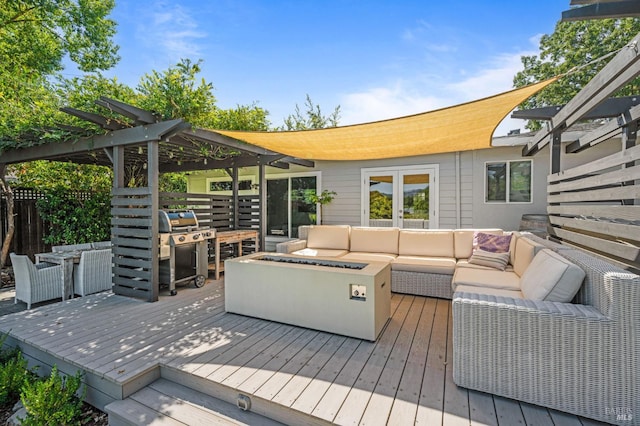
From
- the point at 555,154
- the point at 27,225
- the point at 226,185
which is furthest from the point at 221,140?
the point at 226,185

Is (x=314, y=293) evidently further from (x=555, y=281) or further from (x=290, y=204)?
(x=290, y=204)

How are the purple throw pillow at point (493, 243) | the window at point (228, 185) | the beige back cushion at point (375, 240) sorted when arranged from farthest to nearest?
1. the window at point (228, 185)
2. the beige back cushion at point (375, 240)
3. the purple throw pillow at point (493, 243)

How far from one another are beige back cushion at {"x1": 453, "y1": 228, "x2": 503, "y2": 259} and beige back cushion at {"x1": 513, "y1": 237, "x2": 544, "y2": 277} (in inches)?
26.4

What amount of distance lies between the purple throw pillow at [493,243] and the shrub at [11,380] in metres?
5.28

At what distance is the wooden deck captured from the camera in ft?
6.07

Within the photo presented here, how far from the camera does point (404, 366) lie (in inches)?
91.8

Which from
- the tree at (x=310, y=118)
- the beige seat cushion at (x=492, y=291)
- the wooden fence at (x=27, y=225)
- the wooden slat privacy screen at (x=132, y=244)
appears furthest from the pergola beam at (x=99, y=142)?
the tree at (x=310, y=118)

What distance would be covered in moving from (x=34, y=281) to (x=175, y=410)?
3490 millimetres

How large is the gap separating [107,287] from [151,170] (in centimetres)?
220

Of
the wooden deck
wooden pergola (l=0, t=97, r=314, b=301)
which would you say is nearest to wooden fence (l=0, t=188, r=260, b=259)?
wooden pergola (l=0, t=97, r=314, b=301)

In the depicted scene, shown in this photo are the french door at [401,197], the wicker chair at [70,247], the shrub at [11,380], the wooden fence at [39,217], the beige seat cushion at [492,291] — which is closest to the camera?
the shrub at [11,380]

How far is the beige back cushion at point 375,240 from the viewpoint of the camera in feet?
16.4

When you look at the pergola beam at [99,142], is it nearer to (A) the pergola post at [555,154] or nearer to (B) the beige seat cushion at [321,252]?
(B) the beige seat cushion at [321,252]

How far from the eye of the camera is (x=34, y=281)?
3957mm
